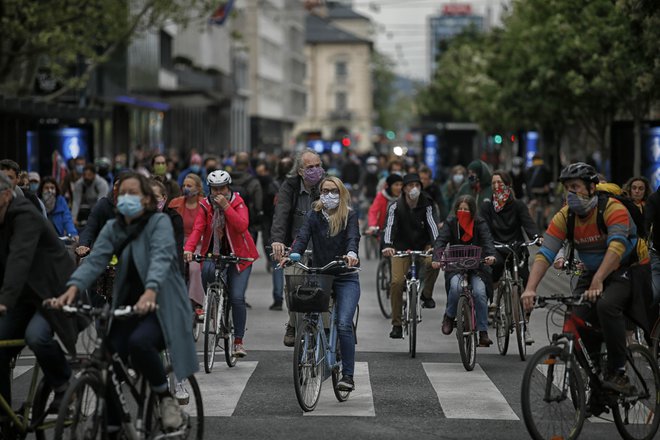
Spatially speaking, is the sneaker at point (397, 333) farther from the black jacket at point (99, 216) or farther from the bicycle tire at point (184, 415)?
the bicycle tire at point (184, 415)

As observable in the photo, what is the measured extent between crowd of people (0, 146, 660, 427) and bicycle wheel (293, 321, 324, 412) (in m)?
0.31

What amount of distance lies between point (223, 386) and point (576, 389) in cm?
370

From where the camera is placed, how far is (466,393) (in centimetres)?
1151

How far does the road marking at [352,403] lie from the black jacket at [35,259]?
2417 mm

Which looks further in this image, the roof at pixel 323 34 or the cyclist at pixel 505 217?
the roof at pixel 323 34

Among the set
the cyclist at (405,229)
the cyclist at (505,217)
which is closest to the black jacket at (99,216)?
the cyclist at (405,229)

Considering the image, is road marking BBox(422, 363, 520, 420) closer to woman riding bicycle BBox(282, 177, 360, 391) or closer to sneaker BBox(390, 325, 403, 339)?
woman riding bicycle BBox(282, 177, 360, 391)

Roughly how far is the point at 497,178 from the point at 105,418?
25.7 feet

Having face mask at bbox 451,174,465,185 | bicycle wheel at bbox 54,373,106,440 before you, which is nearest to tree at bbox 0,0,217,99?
face mask at bbox 451,174,465,185

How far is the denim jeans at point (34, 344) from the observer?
332 inches

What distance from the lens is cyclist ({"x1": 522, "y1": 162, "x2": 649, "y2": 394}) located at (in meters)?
9.09

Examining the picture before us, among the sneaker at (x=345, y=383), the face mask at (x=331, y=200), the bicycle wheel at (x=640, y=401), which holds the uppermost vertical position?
the face mask at (x=331, y=200)

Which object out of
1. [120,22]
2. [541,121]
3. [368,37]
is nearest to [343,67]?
[368,37]

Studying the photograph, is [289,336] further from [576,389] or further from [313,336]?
[576,389]
